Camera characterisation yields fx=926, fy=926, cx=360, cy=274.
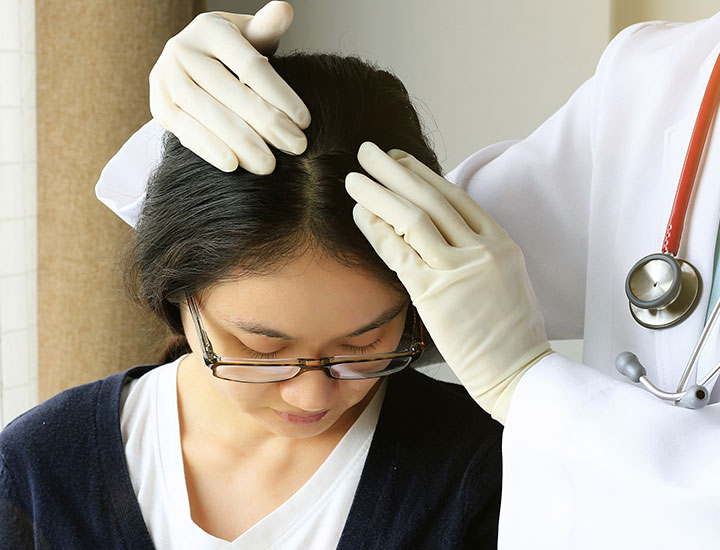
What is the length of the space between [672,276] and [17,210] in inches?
48.8

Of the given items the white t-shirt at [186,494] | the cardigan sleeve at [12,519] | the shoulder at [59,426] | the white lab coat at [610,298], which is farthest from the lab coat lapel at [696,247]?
the cardigan sleeve at [12,519]

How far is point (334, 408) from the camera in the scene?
1221 mm

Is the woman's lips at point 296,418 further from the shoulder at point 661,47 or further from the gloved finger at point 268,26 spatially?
the shoulder at point 661,47

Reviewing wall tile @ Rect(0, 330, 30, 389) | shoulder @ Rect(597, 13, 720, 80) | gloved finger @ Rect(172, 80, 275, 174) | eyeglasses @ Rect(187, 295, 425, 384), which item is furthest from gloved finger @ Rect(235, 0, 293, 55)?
wall tile @ Rect(0, 330, 30, 389)

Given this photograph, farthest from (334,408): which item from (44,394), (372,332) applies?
(44,394)

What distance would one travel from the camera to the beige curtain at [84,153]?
1851 millimetres

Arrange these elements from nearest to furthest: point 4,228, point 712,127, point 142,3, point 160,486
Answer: point 712,127
point 160,486
point 4,228
point 142,3

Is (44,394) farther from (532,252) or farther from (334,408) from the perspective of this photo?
(532,252)

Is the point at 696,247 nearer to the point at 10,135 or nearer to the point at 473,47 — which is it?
the point at 10,135

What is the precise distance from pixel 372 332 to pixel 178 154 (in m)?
0.35

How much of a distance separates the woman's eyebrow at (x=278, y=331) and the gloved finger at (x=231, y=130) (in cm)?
18

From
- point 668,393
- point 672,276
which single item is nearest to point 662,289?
point 672,276

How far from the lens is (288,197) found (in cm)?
112

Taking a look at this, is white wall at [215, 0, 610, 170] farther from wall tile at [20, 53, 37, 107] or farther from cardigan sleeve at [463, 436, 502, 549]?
cardigan sleeve at [463, 436, 502, 549]
